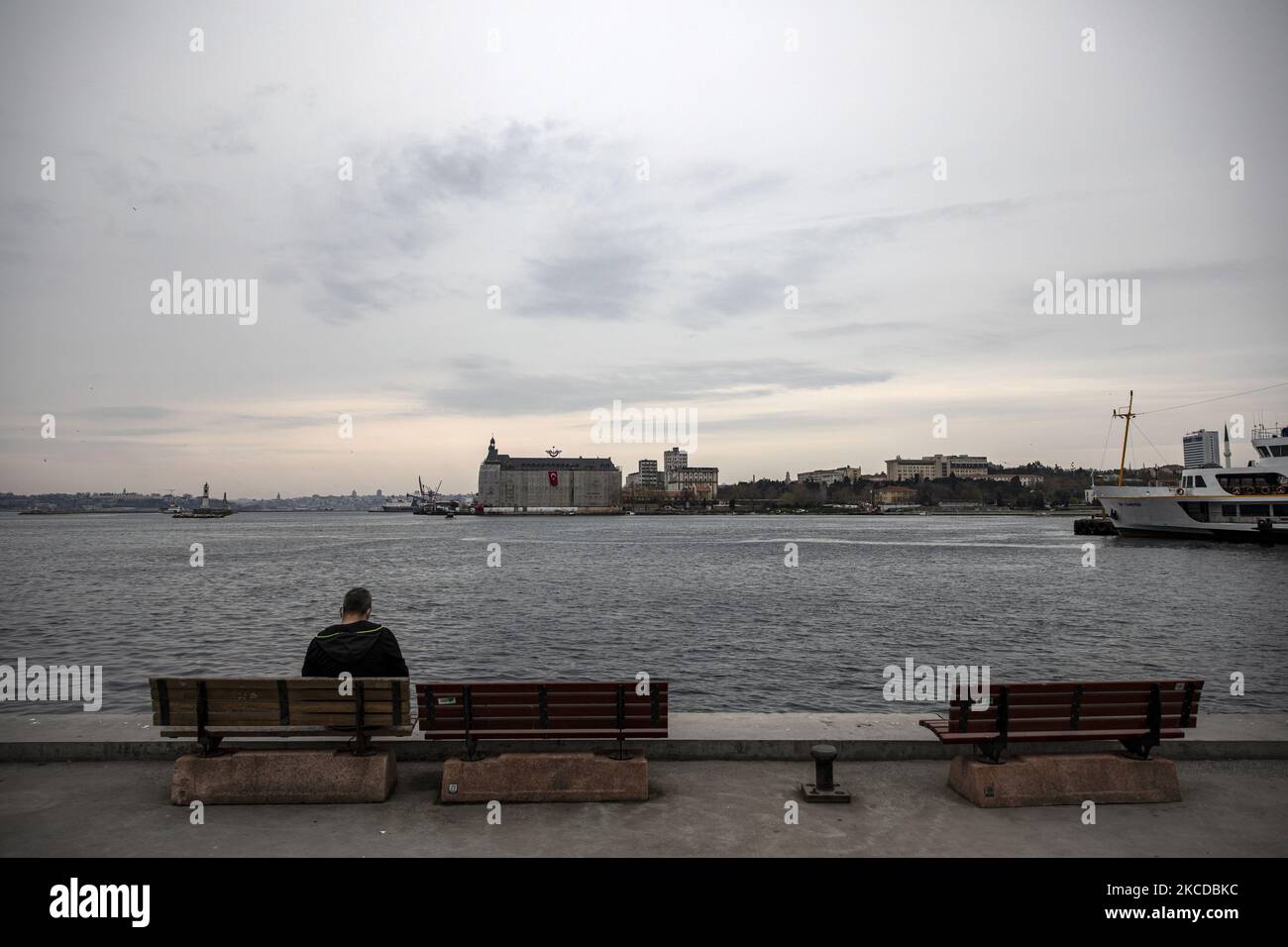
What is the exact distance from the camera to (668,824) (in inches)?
276

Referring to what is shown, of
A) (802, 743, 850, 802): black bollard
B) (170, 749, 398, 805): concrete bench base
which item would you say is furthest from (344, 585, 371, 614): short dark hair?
(802, 743, 850, 802): black bollard

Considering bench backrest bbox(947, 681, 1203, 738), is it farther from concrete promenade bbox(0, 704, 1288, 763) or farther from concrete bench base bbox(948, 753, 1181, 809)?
concrete promenade bbox(0, 704, 1288, 763)

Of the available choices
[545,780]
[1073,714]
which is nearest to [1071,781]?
[1073,714]

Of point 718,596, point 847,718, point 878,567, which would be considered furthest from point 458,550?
point 847,718

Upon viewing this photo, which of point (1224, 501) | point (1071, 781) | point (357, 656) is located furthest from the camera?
point (1224, 501)

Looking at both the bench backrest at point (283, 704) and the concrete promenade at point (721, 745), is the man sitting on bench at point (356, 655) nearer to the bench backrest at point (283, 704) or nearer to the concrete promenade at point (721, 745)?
the bench backrest at point (283, 704)

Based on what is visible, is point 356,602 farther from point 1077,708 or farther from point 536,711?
point 1077,708

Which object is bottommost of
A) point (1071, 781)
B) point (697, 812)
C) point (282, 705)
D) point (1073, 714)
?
point (697, 812)

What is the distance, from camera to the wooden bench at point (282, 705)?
24.3 ft

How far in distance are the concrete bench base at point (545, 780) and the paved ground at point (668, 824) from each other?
126mm

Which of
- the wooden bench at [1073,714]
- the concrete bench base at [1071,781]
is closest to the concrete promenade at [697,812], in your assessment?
the concrete bench base at [1071,781]

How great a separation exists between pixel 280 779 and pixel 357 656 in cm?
120

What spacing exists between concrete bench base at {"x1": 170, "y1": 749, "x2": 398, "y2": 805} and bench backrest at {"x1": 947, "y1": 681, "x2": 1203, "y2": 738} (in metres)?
5.09
